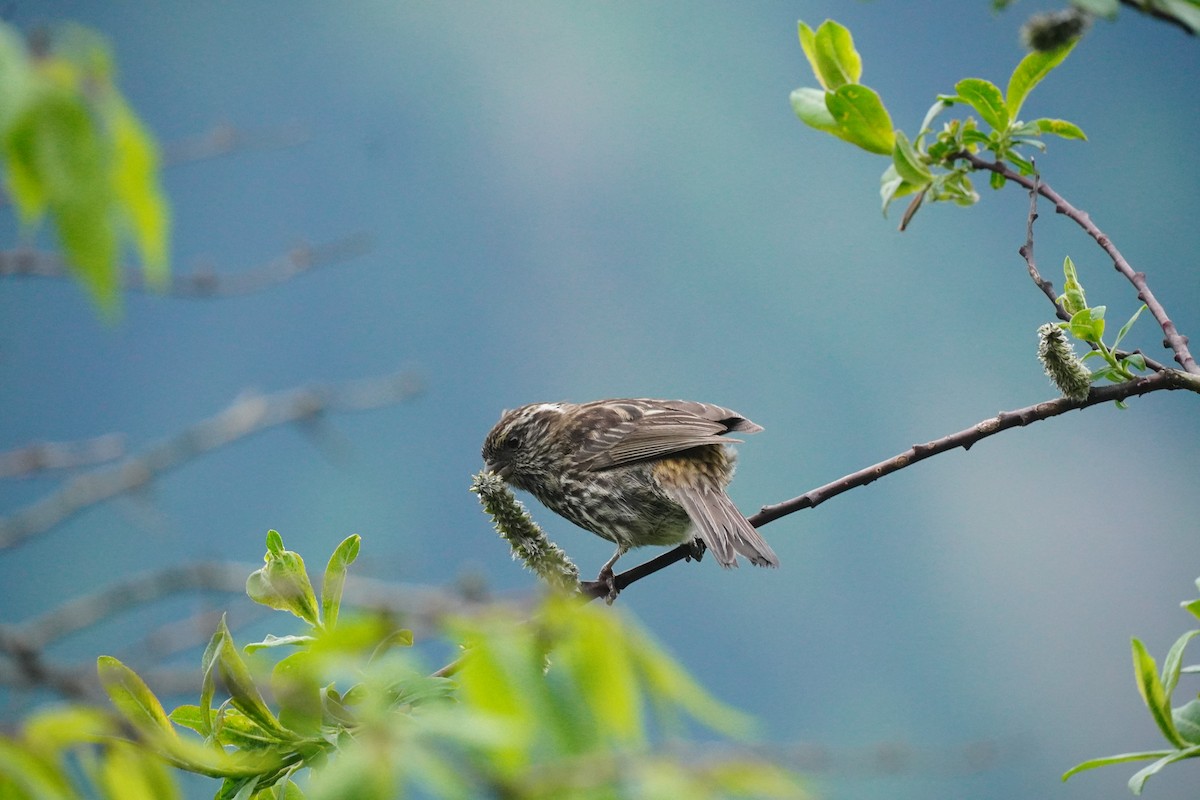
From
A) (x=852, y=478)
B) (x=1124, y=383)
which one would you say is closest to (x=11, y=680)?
(x=852, y=478)

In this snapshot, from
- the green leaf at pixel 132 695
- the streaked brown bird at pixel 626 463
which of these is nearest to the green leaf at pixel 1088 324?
the streaked brown bird at pixel 626 463

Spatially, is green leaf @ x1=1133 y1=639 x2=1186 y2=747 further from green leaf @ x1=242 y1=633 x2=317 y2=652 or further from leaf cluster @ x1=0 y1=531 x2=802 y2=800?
green leaf @ x1=242 y1=633 x2=317 y2=652

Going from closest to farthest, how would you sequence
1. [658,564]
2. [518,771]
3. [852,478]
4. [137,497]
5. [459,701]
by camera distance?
[518,771], [459,701], [852,478], [658,564], [137,497]

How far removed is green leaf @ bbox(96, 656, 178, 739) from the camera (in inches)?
51.5

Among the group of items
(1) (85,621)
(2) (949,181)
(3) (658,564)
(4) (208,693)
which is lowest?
(3) (658,564)

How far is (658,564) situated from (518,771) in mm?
1568

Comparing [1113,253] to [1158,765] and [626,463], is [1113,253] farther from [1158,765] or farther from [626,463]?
[626,463]

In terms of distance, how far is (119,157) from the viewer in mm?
769

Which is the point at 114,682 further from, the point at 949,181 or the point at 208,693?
the point at 949,181

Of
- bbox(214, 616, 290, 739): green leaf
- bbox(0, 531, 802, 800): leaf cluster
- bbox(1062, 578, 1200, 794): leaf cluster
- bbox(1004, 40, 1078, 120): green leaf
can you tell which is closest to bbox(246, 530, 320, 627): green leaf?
bbox(214, 616, 290, 739): green leaf

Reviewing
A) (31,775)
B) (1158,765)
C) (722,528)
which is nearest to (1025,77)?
(1158,765)

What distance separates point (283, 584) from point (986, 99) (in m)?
1.39

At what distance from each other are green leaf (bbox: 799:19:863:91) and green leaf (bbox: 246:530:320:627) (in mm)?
1250

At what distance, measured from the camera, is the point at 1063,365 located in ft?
5.43
